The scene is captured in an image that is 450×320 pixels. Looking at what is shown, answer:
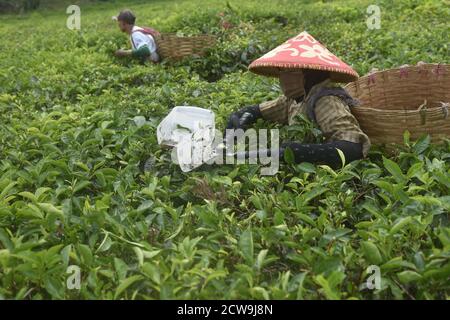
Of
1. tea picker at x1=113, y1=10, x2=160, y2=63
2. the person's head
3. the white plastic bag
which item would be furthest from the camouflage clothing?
the person's head

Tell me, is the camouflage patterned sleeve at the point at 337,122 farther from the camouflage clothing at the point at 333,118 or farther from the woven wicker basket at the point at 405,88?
the woven wicker basket at the point at 405,88

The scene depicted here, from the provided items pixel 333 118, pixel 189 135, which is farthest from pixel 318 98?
pixel 189 135

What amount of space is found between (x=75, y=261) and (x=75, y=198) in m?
0.48

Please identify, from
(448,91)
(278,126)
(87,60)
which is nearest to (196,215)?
(278,126)

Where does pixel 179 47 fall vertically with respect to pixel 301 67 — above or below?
below

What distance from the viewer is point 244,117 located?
10.9 ft

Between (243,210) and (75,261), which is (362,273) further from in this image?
(75,261)

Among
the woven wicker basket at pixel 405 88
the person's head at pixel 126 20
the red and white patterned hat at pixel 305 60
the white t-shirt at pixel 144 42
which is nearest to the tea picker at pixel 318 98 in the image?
the red and white patterned hat at pixel 305 60

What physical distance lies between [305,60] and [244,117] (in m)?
0.57

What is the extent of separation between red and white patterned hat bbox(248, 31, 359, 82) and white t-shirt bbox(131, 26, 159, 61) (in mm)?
3129

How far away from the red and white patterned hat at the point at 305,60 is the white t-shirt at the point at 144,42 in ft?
10.3

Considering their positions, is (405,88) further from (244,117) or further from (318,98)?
(244,117)

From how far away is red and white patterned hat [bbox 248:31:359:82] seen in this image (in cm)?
288

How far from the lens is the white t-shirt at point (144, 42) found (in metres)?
6.05
